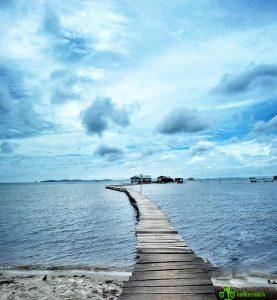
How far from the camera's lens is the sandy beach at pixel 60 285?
10.2m

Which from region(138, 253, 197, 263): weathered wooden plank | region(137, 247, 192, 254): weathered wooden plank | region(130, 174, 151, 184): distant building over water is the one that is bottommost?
region(138, 253, 197, 263): weathered wooden plank

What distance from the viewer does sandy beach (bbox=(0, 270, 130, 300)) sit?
10.2 metres

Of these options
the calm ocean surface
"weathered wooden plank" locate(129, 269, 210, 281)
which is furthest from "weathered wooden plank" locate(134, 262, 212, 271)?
the calm ocean surface

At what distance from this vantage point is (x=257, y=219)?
3091cm

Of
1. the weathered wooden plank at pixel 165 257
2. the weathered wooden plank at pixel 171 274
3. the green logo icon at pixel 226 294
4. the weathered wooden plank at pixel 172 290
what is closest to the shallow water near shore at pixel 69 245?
the weathered wooden plank at pixel 165 257

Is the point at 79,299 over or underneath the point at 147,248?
underneath

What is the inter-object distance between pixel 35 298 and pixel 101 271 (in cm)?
358

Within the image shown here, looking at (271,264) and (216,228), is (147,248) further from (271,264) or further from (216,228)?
(216,228)

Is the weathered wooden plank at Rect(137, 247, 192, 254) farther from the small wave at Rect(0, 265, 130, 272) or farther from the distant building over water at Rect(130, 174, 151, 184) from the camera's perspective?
the distant building over water at Rect(130, 174, 151, 184)

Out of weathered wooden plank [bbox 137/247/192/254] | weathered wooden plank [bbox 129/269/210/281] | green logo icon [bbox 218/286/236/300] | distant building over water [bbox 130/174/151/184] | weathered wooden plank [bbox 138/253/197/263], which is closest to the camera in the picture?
green logo icon [bbox 218/286/236/300]

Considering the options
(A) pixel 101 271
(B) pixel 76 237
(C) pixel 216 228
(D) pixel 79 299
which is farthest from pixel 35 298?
(C) pixel 216 228

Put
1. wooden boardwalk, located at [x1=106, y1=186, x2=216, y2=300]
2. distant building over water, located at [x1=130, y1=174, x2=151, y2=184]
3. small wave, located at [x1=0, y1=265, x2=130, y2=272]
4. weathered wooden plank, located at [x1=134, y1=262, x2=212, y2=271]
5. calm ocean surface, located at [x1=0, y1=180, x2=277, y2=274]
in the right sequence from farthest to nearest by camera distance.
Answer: distant building over water, located at [x1=130, y1=174, x2=151, y2=184]
calm ocean surface, located at [x1=0, y1=180, x2=277, y2=274]
small wave, located at [x1=0, y1=265, x2=130, y2=272]
weathered wooden plank, located at [x1=134, y1=262, x2=212, y2=271]
wooden boardwalk, located at [x1=106, y1=186, x2=216, y2=300]

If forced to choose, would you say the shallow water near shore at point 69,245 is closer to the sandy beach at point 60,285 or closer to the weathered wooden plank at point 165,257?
the sandy beach at point 60,285

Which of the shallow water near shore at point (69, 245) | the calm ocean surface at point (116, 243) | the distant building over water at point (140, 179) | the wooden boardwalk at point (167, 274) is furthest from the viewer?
the distant building over water at point (140, 179)
